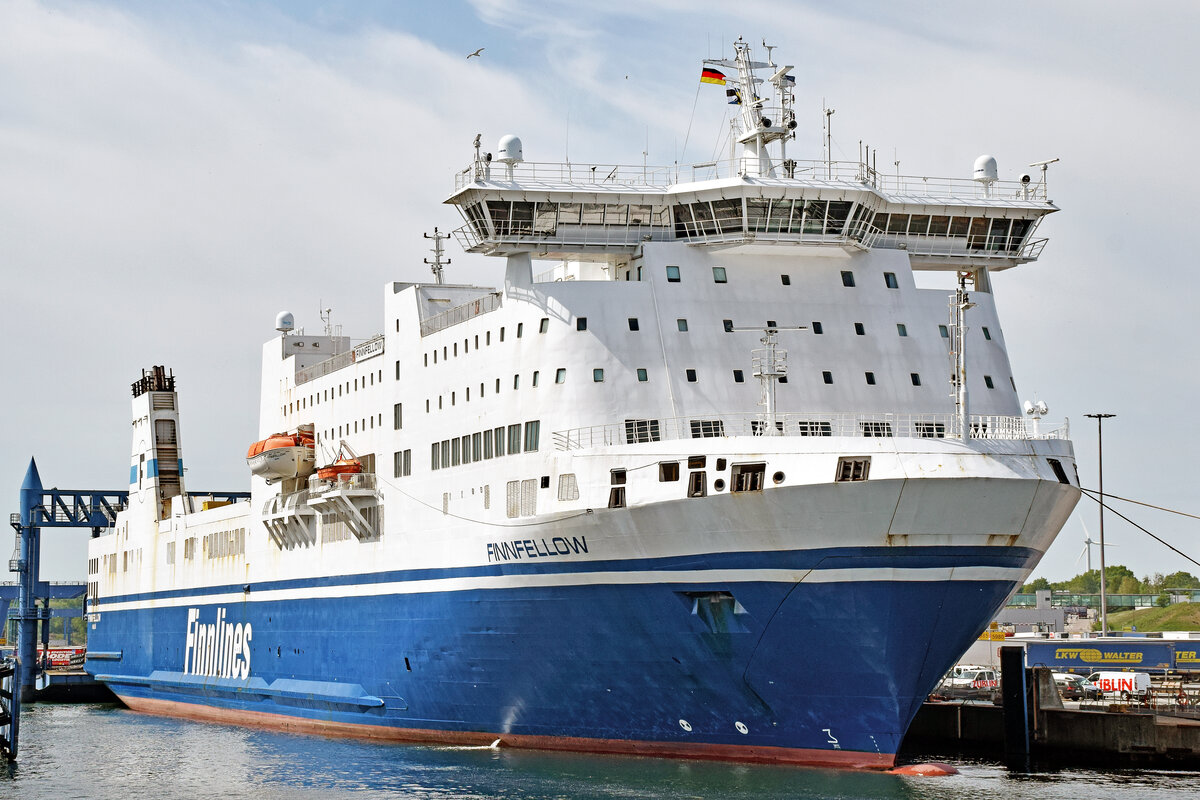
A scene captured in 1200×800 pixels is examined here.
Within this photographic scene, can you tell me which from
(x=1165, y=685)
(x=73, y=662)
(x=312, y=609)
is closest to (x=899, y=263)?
(x=1165, y=685)

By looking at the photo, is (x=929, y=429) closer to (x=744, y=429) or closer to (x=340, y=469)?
(x=744, y=429)

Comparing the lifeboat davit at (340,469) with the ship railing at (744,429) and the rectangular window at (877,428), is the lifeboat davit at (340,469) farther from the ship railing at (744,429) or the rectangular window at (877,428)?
the rectangular window at (877,428)

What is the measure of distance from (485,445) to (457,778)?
614cm

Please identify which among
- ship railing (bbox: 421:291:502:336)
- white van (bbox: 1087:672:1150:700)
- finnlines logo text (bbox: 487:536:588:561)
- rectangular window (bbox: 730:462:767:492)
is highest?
ship railing (bbox: 421:291:502:336)

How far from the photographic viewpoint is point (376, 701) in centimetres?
3042

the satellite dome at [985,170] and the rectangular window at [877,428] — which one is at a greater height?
the satellite dome at [985,170]

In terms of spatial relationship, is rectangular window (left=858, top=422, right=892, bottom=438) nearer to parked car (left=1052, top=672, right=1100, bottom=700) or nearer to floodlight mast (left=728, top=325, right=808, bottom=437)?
floodlight mast (left=728, top=325, right=808, bottom=437)

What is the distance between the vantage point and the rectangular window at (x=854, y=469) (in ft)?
75.2

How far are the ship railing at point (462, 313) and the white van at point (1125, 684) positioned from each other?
50.1 ft

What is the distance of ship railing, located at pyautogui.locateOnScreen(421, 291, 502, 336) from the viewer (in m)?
28.8

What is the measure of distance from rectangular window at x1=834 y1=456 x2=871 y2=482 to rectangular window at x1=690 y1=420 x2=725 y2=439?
3.21 meters

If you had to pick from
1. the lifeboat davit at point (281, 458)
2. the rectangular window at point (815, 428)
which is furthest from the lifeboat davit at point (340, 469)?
the rectangular window at point (815, 428)

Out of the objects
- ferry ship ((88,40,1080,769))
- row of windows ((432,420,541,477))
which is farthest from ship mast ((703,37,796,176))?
row of windows ((432,420,541,477))

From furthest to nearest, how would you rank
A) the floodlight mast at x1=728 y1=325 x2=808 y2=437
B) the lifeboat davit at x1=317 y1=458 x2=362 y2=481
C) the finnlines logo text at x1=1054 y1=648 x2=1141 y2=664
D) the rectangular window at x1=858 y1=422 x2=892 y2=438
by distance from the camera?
the finnlines logo text at x1=1054 y1=648 x2=1141 y2=664, the lifeboat davit at x1=317 y1=458 x2=362 y2=481, the rectangular window at x1=858 y1=422 x2=892 y2=438, the floodlight mast at x1=728 y1=325 x2=808 y2=437
